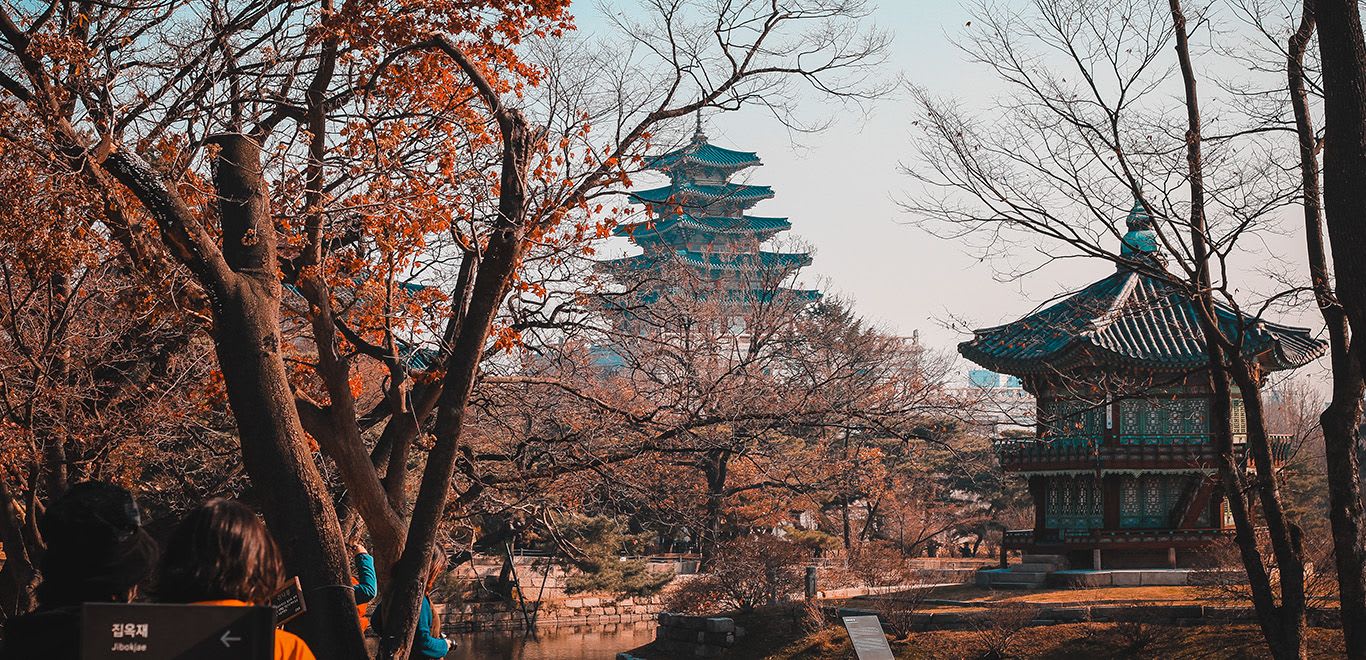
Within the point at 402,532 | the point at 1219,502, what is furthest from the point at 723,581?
the point at 402,532

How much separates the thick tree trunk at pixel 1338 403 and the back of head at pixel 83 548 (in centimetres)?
670

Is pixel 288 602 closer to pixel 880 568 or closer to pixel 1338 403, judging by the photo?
pixel 1338 403

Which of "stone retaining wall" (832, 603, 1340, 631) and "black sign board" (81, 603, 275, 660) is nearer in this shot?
"black sign board" (81, 603, 275, 660)

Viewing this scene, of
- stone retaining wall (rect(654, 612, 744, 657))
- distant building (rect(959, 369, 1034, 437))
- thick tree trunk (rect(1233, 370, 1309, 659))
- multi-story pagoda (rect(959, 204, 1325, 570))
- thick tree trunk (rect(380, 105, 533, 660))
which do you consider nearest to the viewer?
thick tree trunk (rect(380, 105, 533, 660))

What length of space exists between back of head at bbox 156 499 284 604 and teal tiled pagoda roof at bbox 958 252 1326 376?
18417mm

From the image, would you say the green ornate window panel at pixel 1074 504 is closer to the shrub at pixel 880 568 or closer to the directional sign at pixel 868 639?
the shrub at pixel 880 568

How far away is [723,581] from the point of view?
21.7m

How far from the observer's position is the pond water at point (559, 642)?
2345cm

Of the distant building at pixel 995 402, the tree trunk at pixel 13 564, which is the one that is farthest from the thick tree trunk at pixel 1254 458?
the tree trunk at pixel 13 564

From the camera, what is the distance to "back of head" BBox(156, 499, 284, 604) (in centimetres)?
270

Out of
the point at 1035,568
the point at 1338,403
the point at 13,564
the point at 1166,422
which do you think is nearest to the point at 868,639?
the point at 1338,403

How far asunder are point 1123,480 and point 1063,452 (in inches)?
45.6

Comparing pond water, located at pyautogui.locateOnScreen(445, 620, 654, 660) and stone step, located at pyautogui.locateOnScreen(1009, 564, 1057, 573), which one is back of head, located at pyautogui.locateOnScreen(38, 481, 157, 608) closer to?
stone step, located at pyautogui.locateOnScreen(1009, 564, 1057, 573)

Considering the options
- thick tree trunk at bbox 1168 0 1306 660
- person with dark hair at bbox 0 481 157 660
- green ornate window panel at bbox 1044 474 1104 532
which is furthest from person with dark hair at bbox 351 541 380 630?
green ornate window panel at bbox 1044 474 1104 532
